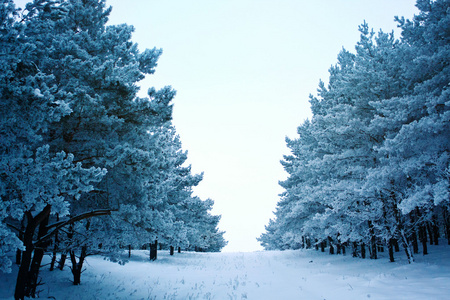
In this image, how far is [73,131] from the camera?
781 centimetres

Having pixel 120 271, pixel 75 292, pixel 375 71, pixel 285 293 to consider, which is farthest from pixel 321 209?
pixel 75 292

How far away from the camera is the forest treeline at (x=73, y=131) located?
4883 millimetres

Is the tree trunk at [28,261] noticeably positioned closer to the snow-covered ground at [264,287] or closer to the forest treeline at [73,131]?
the forest treeline at [73,131]

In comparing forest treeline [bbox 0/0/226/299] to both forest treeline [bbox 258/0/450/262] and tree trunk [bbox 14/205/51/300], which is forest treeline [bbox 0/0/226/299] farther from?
forest treeline [bbox 258/0/450/262]

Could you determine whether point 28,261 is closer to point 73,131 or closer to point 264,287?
point 73,131

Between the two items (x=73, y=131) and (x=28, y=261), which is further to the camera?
(x=73, y=131)

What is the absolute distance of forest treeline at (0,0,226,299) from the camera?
4883 millimetres

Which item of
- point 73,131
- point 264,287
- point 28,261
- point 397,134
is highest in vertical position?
point 397,134

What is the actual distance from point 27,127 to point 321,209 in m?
20.1

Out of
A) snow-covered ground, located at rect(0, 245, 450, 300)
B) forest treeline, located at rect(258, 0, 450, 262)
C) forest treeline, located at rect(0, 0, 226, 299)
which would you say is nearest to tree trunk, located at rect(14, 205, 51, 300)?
forest treeline, located at rect(0, 0, 226, 299)

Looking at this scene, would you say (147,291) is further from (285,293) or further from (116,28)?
(116,28)

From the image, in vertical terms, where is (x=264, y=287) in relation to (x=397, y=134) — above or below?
below

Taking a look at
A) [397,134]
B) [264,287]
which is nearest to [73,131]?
[264,287]

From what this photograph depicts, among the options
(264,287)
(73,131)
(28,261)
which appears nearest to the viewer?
(28,261)
